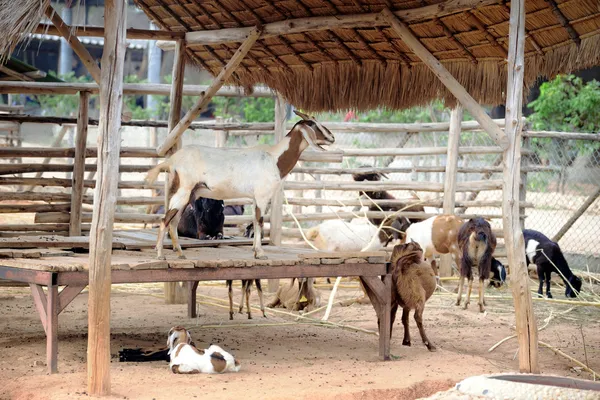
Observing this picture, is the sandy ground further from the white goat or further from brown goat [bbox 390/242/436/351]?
the white goat

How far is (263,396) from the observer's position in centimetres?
582

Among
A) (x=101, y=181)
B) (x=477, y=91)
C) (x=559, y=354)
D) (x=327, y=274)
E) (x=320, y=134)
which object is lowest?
(x=559, y=354)

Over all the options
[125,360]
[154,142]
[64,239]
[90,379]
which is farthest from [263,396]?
[154,142]

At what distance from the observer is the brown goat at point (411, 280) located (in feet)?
25.7

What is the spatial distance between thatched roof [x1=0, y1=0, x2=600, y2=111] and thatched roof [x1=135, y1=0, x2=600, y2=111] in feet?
0.04

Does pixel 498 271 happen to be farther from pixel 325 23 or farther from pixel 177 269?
pixel 177 269

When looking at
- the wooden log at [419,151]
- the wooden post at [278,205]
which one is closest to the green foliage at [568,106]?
the wooden log at [419,151]

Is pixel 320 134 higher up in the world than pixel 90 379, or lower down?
higher up

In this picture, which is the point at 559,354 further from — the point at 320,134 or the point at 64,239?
the point at 64,239

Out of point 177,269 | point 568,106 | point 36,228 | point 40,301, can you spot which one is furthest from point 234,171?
point 568,106

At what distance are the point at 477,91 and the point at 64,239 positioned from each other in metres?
4.58

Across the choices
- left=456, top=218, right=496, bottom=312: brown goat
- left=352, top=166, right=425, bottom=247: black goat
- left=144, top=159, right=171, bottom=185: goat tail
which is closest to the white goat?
left=352, top=166, right=425, bottom=247: black goat

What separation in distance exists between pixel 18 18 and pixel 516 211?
Result: 13.4ft

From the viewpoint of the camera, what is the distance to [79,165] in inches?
412
